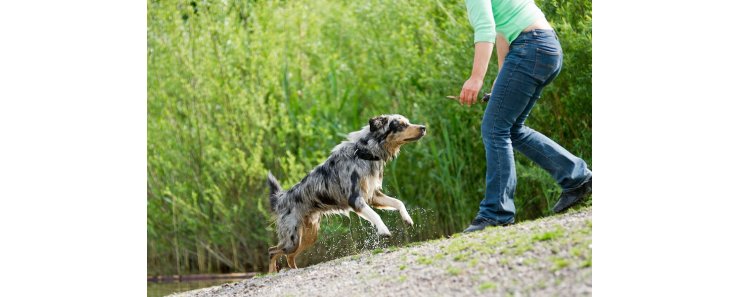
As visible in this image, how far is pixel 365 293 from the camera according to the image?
4195 millimetres

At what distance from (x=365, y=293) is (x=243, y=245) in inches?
170

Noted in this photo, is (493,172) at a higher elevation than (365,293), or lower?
higher

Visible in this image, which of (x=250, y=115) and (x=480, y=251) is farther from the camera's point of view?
(x=250, y=115)

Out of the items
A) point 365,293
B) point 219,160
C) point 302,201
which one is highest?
point 219,160

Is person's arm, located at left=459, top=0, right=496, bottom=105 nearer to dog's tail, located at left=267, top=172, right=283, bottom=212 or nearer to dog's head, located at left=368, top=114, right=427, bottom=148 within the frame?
dog's head, located at left=368, top=114, right=427, bottom=148

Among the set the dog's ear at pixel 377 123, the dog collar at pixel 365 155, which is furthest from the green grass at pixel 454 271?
the dog's ear at pixel 377 123

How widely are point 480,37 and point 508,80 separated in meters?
0.27

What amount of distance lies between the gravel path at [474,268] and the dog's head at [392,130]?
671 millimetres

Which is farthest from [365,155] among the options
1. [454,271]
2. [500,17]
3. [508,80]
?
[454,271]

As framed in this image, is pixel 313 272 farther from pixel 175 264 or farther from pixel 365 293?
pixel 175 264

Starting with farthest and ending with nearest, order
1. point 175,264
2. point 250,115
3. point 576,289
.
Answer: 1. point 175,264
2. point 250,115
3. point 576,289

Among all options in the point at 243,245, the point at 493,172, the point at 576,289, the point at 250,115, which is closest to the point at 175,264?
the point at 243,245

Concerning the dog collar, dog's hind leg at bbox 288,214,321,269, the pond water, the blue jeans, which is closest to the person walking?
the blue jeans

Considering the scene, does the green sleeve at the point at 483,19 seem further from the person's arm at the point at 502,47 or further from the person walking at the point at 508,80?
the person's arm at the point at 502,47
